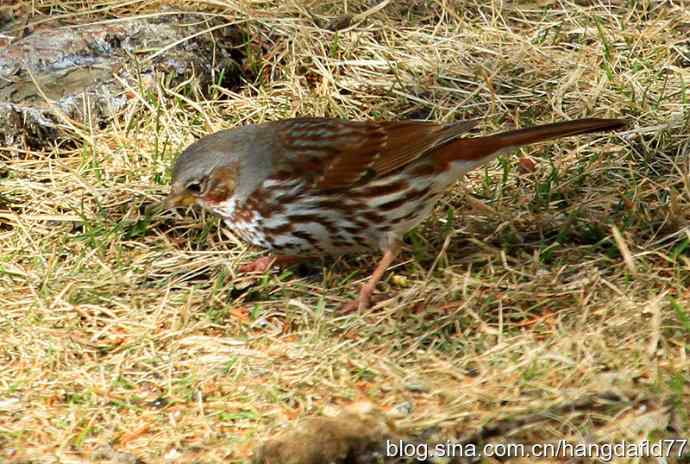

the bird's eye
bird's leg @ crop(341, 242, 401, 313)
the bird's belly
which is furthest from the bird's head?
bird's leg @ crop(341, 242, 401, 313)

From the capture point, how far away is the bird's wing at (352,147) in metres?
5.46

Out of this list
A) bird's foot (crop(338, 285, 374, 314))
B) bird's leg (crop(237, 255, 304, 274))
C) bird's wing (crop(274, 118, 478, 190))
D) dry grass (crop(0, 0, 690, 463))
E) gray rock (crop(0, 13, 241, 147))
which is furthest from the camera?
gray rock (crop(0, 13, 241, 147))

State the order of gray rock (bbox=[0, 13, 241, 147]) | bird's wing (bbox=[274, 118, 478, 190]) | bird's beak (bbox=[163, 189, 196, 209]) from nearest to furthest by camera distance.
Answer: bird's wing (bbox=[274, 118, 478, 190])
bird's beak (bbox=[163, 189, 196, 209])
gray rock (bbox=[0, 13, 241, 147])

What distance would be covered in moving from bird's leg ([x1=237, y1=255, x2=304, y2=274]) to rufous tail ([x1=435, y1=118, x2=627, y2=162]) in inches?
37.1

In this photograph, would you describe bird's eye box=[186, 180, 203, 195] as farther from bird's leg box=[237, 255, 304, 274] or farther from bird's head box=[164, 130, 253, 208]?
bird's leg box=[237, 255, 304, 274]

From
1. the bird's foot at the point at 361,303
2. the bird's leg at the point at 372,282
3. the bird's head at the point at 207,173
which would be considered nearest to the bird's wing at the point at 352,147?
the bird's head at the point at 207,173

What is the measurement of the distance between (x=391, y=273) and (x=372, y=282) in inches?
11.4

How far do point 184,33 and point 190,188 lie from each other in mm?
2085

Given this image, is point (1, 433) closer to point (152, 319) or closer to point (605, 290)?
point (152, 319)

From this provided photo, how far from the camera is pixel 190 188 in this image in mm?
5559

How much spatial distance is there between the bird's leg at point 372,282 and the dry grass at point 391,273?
78 mm

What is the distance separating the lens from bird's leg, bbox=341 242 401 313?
17.5 ft

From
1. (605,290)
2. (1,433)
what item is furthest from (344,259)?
(1,433)

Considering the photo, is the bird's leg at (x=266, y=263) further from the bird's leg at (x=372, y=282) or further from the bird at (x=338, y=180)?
the bird's leg at (x=372, y=282)
